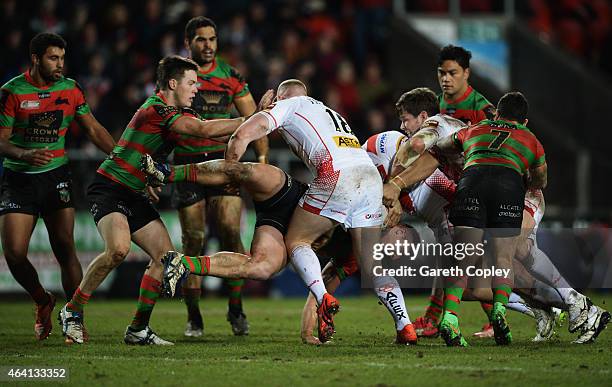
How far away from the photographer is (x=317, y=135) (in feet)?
29.0

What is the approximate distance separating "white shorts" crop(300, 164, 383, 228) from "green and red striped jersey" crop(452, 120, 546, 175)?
32.1 inches

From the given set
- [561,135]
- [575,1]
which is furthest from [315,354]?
[575,1]

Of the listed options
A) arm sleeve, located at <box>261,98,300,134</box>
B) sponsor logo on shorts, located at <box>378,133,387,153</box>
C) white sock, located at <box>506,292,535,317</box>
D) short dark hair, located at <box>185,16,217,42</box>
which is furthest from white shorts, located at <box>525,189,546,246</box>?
short dark hair, located at <box>185,16,217,42</box>

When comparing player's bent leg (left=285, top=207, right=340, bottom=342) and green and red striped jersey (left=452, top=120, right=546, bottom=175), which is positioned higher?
green and red striped jersey (left=452, top=120, right=546, bottom=175)

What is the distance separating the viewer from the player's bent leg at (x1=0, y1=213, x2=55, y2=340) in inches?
375

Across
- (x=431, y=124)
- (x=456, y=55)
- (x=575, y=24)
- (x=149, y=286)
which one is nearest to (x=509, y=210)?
(x=431, y=124)

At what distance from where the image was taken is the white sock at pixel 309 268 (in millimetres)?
8555

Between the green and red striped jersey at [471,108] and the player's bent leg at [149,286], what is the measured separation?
311cm

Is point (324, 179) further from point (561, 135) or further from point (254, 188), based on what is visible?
point (561, 135)

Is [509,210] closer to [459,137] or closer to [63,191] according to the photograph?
[459,137]

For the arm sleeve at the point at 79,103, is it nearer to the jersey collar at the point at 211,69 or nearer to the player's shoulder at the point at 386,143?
the jersey collar at the point at 211,69

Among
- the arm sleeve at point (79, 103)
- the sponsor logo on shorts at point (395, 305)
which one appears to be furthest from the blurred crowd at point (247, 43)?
the sponsor logo on shorts at point (395, 305)

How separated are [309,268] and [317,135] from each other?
1.11 m

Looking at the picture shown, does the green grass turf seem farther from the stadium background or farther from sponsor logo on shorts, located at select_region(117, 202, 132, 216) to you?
the stadium background
